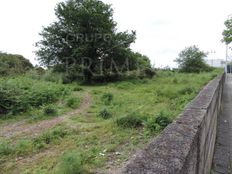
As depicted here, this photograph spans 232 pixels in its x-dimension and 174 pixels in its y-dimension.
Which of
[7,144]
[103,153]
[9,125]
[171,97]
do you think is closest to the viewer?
[103,153]

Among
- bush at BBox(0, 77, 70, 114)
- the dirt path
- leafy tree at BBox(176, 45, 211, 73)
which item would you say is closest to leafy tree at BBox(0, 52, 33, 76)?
bush at BBox(0, 77, 70, 114)

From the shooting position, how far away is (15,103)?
7.90 m

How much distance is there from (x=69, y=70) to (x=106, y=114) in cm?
1040

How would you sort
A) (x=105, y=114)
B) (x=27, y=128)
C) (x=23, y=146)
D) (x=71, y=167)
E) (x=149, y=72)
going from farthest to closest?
(x=149, y=72) < (x=105, y=114) < (x=27, y=128) < (x=23, y=146) < (x=71, y=167)

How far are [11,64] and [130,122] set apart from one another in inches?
600

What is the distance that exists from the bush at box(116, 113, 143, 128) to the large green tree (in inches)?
423

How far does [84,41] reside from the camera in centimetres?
1617

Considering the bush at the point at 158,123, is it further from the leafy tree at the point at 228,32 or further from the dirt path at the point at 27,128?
the leafy tree at the point at 228,32

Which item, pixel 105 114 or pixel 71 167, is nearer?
pixel 71 167

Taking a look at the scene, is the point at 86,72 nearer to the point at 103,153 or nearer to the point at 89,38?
the point at 89,38

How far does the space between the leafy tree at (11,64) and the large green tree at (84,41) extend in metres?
2.08

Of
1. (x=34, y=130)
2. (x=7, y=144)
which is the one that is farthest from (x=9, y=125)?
(x=7, y=144)

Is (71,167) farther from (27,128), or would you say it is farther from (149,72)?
(149,72)

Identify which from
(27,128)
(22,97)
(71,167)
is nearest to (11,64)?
(22,97)
